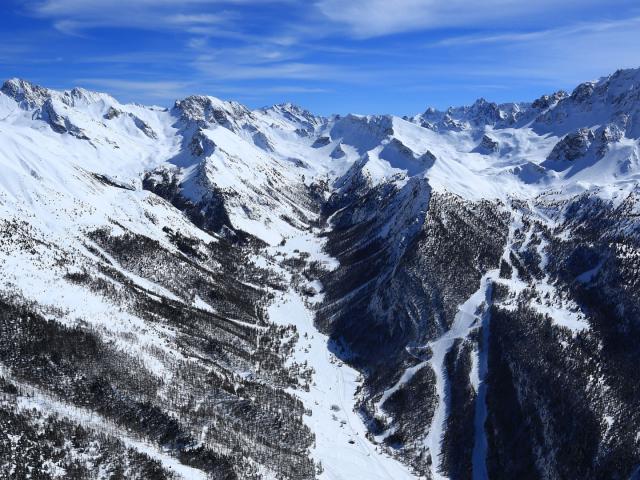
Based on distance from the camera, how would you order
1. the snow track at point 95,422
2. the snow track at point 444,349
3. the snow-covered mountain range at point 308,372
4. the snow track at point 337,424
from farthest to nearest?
the snow track at point 444,349
the snow track at point 337,424
the snow-covered mountain range at point 308,372
the snow track at point 95,422

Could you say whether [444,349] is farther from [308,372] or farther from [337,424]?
[337,424]

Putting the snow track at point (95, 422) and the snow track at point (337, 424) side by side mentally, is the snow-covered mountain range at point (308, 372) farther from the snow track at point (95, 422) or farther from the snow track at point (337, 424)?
the snow track at point (337, 424)

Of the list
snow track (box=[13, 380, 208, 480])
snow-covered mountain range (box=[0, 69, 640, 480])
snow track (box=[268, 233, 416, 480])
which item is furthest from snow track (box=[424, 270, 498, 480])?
snow track (box=[13, 380, 208, 480])

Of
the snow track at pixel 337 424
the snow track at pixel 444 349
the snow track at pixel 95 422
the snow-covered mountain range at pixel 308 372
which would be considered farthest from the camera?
the snow track at pixel 444 349

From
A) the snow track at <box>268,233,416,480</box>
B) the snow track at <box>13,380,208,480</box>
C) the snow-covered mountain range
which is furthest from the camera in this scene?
the snow track at <box>268,233,416,480</box>

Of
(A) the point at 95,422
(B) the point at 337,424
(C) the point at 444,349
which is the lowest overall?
(B) the point at 337,424

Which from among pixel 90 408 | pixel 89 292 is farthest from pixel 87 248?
pixel 90 408

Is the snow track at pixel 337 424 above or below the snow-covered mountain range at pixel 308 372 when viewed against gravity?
below

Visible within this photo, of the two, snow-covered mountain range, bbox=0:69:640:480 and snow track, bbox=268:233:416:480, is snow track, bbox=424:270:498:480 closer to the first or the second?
snow-covered mountain range, bbox=0:69:640:480

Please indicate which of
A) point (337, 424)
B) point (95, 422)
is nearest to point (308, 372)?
point (337, 424)

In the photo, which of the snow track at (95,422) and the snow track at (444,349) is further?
the snow track at (444,349)

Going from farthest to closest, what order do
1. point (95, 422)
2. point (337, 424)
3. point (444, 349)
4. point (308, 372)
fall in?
point (308, 372)
point (444, 349)
point (337, 424)
point (95, 422)

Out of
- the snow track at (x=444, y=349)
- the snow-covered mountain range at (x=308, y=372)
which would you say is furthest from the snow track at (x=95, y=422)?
the snow track at (x=444, y=349)
